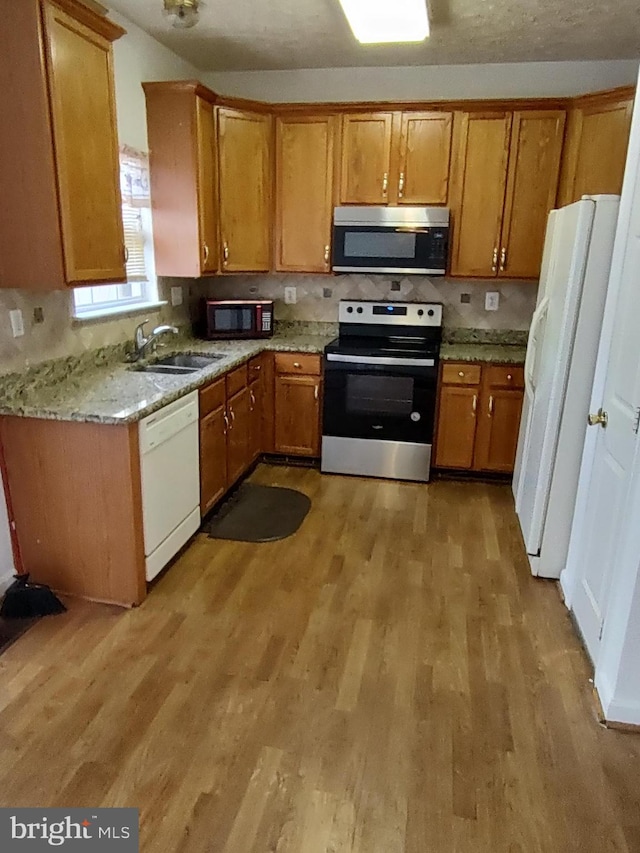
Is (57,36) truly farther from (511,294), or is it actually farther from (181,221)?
(511,294)

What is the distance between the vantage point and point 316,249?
418 cm

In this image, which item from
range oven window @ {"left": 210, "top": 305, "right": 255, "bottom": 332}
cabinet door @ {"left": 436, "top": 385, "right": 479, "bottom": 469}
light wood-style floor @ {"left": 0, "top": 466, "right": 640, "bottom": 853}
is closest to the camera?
light wood-style floor @ {"left": 0, "top": 466, "right": 640, "bottom": 853}

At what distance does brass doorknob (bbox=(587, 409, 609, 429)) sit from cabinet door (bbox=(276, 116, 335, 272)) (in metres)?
2.32

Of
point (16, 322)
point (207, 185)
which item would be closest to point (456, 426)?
point (207, 185)

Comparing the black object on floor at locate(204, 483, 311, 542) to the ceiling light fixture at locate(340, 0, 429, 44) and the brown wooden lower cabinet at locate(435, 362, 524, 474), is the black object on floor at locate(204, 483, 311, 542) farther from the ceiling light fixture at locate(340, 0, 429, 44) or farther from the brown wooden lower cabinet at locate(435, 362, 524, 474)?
the ceiling light fixture at locate(340, 0, 429, 44)

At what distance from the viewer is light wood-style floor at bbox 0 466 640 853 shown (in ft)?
5.56

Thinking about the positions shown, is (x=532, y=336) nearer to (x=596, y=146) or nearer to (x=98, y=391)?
(x=596, y=146)

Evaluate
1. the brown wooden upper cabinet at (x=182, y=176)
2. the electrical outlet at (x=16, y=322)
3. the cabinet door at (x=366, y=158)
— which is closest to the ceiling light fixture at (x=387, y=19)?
the cabinet door at (x=366, y=158)

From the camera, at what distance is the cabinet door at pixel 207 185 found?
3.60m

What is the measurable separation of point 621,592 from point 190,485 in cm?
199

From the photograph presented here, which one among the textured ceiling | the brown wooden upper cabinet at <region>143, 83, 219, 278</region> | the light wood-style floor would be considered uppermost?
the textured ceiling

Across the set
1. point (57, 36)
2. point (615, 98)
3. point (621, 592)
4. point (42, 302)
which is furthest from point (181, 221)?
point (621, 592)

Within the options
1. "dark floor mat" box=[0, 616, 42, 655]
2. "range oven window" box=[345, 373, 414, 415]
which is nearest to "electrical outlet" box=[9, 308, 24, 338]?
"dark floor mat" box=[0, 616, 42, 655]

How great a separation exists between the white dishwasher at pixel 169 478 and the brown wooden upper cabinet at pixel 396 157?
1.95 m
